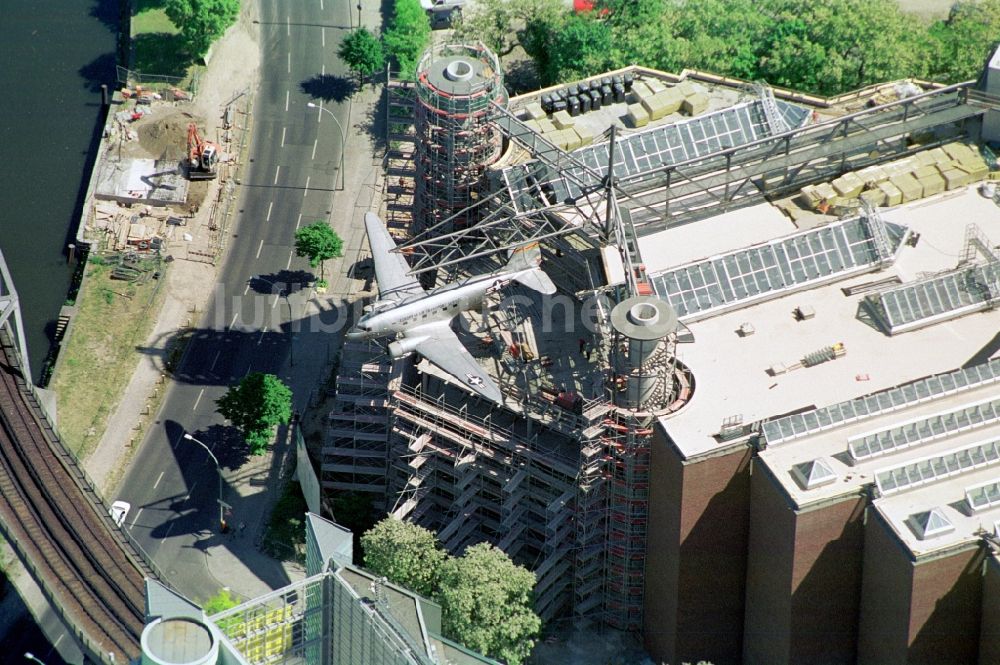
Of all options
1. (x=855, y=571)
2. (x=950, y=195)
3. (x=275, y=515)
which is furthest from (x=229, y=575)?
(x=950, y=195)

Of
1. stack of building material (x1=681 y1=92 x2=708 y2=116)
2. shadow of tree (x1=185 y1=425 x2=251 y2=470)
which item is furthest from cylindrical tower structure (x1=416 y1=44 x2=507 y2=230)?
shadow of tree (x1=185 y1=425 x2=251 y2=470)

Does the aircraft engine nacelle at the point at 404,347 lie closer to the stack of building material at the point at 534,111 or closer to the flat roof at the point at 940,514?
the stack of building material at the point at 534,111

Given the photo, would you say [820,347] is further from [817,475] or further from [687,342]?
[817,475]

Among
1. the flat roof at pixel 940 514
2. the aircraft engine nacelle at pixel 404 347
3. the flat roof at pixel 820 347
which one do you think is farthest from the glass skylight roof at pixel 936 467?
the aircraft engine nacelle at pixel 404 347

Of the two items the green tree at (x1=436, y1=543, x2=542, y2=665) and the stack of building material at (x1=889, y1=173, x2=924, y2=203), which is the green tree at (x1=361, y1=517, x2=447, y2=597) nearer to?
the green tree at (x1=436, y1=543, x2=542, y2=665)

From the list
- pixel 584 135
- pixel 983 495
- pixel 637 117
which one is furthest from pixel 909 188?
pixel 983 495

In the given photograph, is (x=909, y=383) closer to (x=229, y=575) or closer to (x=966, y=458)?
(x=966, y=458)
